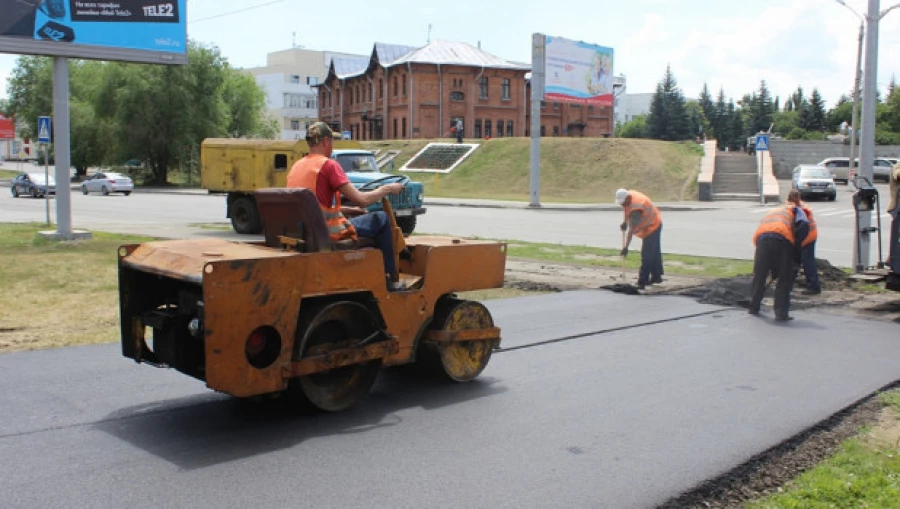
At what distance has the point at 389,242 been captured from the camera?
6301 millimetres

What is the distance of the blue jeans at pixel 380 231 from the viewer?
245 inches

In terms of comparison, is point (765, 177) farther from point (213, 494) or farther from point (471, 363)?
point (213, 494)

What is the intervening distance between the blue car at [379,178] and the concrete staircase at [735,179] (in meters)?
26.1

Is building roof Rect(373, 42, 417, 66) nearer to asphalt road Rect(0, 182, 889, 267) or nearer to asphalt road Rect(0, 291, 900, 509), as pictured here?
asphalt road Rect(0, 182, 889, 267)

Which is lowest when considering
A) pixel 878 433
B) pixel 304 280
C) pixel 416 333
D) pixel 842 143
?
pixel 878 433

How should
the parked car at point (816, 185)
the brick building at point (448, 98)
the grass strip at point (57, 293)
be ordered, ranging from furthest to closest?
the brick building at point (448, 98) → the parked car at point (816, 185) → the grass strip at point (57, 293)

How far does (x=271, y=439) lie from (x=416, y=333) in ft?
5.03

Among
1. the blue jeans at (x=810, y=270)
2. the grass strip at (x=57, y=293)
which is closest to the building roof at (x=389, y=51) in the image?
the grass strip at (x=57, y=293)

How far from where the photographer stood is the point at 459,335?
6691mm

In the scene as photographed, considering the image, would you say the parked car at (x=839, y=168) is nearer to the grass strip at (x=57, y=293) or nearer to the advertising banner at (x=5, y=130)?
the grass strip at (x=57, y=293)

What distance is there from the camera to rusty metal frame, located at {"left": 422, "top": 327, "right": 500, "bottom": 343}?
6.59 m

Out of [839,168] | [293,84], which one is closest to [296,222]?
[839,168]

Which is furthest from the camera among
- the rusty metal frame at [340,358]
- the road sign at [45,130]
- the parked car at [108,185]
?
the parked car at [108,185]

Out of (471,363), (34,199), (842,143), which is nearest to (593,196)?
(842,143)
